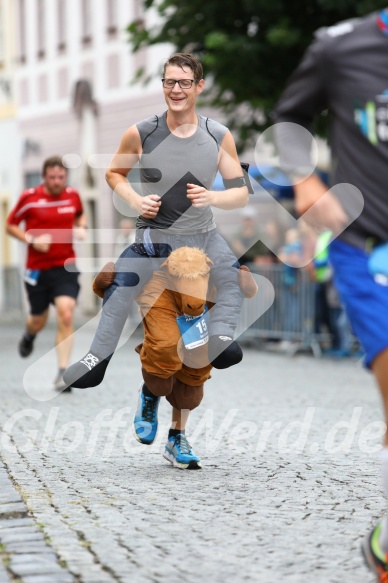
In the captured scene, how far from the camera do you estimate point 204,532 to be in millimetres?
5422

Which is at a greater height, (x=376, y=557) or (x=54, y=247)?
(x=376, y=557)

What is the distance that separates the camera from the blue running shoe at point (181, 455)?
7.18 metres

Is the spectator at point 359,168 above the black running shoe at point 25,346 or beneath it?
above

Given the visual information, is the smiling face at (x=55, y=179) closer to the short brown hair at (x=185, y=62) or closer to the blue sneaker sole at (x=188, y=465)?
the blue sneaker sole at (x=188, y=465)

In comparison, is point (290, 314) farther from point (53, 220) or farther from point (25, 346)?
point (53, 220)

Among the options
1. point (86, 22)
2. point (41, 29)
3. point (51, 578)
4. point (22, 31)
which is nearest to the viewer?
point (51, 578)

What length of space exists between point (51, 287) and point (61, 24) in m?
24.6

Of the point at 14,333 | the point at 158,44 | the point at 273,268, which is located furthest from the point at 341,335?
the point at 14,333

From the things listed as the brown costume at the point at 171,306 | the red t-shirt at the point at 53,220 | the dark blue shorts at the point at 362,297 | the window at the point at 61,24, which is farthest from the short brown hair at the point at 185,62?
the window at the point at 61,24

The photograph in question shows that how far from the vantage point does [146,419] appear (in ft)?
23.4

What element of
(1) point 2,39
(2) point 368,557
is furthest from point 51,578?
(1) point 2,39

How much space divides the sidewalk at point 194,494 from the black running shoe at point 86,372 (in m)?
0.45

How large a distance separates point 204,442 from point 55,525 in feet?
9.43

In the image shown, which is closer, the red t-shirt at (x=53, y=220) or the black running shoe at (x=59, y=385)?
the black running shoe at (x=59, y=385)
